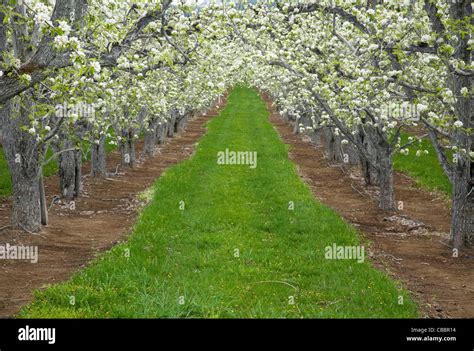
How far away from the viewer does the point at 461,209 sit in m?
14.7

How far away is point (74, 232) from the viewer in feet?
54.3

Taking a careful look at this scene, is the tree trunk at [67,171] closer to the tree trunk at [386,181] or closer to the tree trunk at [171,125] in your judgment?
the tree trunk at [386,181]

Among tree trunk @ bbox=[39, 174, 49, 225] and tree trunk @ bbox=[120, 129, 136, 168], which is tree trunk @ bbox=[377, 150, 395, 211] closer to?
tree trunk @ bbox=[39, 174, 49, 225]

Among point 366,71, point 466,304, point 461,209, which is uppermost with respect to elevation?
point 366,71

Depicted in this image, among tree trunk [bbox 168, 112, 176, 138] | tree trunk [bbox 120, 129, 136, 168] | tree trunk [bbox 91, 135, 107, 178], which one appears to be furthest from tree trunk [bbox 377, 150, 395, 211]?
tree trunk [bbox 168, 112, 176, 138]

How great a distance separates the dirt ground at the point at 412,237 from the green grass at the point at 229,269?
696mm

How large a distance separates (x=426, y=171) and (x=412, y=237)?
37.8 feet

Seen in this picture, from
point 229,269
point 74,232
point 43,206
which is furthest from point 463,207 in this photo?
point 43,206

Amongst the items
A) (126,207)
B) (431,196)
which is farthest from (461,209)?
(126,207)

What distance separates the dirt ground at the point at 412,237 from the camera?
38.2ft

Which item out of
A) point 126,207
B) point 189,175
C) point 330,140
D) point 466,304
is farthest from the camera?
point 330,140

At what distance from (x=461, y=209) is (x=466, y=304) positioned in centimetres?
413

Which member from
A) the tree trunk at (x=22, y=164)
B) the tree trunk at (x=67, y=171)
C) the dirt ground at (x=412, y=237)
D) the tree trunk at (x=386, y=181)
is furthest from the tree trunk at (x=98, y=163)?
the tree trunk at (x=386, y=181)
